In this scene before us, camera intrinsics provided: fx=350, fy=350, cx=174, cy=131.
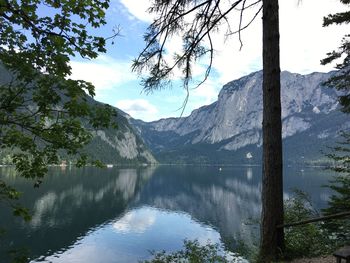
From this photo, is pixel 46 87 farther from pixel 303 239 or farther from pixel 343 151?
pixel 343 151

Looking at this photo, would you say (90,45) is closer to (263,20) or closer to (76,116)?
(76,116)

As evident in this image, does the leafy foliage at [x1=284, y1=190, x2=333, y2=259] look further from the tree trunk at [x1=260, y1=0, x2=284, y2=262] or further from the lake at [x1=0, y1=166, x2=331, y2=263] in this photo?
the lake at [x1=0, y1=166, x2=331, y2=263]

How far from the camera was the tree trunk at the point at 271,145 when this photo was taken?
355 inches

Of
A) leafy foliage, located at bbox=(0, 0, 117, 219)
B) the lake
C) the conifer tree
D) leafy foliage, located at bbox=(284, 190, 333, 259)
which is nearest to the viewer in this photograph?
leafy foliage, located at bbox=(0, 0, 117, 219)

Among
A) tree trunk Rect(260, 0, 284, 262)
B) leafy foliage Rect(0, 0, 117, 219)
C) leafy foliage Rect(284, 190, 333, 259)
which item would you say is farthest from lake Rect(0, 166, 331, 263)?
leafy foliage Rect(0, 0, 117, 219)

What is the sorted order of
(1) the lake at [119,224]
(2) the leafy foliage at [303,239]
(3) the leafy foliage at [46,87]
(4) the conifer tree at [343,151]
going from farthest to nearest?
(1) the lake at [119,224] < (4) the conifer tree at [343,151] < (2) the leafy foliage at [303,239] < (3) the leafy foliage at [46,87]

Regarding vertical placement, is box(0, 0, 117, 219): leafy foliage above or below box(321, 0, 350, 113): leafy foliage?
below

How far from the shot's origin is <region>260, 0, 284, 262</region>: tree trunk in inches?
355

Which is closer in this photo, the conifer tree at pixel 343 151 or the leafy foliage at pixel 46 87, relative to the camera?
the leafy foliage at pixel 46 87

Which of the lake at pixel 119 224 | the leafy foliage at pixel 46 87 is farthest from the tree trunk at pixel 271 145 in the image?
the lake at pixel 119 224

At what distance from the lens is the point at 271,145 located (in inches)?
353

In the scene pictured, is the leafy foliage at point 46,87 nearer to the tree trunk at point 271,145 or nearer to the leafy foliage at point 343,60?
the tree trunk at point 271,145

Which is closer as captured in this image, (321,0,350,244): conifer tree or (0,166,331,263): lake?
(321,0,350,244): conifer tree

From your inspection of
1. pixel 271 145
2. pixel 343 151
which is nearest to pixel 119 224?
pixel 343 151
